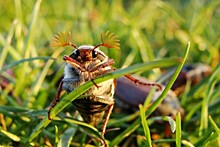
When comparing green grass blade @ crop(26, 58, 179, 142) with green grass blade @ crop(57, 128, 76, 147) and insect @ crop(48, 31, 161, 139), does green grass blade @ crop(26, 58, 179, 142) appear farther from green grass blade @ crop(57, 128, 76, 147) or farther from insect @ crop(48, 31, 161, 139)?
green grass blade @ crop(57, 128, 76, 147)

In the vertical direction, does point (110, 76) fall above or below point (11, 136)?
above

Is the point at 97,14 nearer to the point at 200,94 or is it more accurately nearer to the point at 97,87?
the point at 200,94

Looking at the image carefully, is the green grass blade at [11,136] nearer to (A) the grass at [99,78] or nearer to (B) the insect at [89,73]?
(A) the grass at [99,78]

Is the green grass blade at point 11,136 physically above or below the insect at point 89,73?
below

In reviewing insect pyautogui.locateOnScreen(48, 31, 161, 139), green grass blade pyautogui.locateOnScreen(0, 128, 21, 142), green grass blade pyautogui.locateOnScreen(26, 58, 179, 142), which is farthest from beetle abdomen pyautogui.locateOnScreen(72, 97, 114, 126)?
green grass blade pyautogui.locateOnScreen(0, 128, 21, 142)

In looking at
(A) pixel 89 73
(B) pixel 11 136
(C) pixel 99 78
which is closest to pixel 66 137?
(B) pixel 11 136

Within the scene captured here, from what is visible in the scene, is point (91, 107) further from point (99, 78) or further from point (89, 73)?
point (99, 78)

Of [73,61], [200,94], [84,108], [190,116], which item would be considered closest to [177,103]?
[190,116]

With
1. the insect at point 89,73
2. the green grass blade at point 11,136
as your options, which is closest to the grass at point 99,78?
the green grass blade at point 11,136
